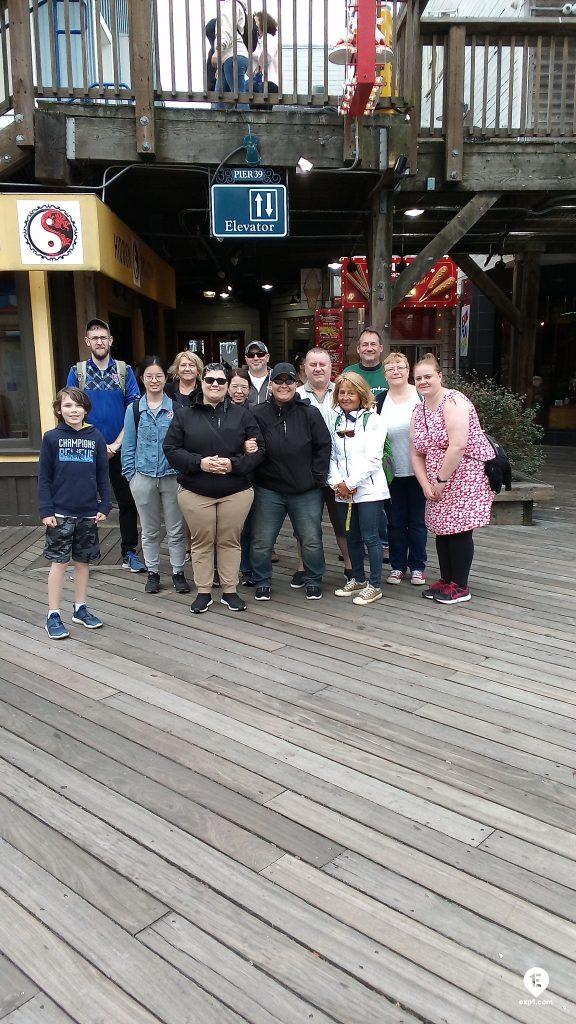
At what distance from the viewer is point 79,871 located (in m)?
2.22

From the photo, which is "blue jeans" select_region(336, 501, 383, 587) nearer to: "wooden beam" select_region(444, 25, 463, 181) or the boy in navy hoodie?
the boy in navy hoodie

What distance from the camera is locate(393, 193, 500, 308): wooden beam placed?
6.45 meters

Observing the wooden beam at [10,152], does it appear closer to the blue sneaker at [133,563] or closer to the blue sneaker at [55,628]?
the blue sneaker at [133,563]

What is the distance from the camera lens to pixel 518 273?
11883mm

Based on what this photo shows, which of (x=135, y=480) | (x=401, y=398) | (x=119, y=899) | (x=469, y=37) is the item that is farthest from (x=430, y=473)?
(x=469, y=37)

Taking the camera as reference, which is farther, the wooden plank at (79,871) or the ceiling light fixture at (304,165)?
the ceiling light fixture at (304,165)

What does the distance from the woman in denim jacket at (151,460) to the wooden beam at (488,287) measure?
6977 millimetres

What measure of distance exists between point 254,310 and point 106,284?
935 centimetres

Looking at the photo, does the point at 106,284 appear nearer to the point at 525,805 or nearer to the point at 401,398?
the point at 401,398

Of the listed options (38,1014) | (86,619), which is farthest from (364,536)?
(38,1014)

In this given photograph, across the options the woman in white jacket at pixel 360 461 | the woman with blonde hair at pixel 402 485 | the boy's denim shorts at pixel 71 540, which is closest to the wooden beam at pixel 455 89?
the woman with blonde hair at pixel 402 485

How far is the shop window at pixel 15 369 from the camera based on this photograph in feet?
20.7

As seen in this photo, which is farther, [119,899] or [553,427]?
[553,427]

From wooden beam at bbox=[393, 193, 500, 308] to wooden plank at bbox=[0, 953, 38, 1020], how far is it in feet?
18.8
